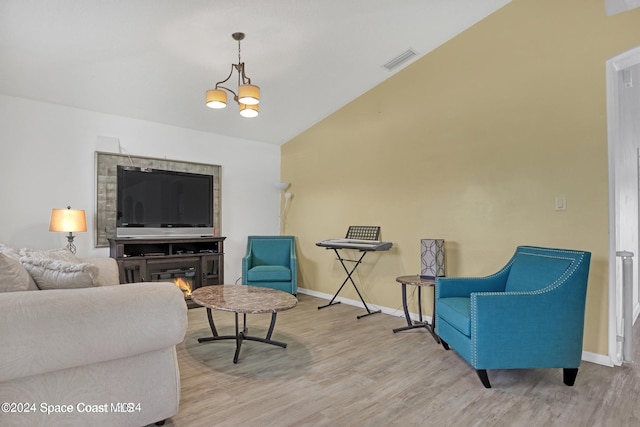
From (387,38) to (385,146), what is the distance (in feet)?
3.97

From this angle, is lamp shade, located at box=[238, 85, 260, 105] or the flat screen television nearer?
lamp shade, located at box=[238, 85, 260, 105]

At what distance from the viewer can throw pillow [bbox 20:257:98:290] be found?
1.80 meters

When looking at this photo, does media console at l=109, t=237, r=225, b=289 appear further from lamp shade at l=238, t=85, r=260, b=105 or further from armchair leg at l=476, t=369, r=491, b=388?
armchair leg at l=476, t=369, r=491, b=388

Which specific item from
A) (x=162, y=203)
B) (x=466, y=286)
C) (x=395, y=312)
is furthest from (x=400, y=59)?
(x=162, y=203)

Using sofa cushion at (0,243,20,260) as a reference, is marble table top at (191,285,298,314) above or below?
below

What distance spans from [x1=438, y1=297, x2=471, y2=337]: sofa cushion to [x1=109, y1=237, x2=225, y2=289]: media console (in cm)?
295

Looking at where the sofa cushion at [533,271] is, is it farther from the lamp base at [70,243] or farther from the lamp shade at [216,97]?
the lamp base at [70,243]

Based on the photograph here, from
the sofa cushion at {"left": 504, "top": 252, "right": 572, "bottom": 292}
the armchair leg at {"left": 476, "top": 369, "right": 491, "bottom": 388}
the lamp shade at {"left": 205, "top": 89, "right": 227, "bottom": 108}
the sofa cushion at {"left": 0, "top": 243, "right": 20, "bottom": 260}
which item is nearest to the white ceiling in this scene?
the lamp shade at {"left": 205, "top": 89, "right": 227, "bottom": 108}

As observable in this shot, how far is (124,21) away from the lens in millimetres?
2641

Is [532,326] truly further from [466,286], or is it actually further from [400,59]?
[400,59]

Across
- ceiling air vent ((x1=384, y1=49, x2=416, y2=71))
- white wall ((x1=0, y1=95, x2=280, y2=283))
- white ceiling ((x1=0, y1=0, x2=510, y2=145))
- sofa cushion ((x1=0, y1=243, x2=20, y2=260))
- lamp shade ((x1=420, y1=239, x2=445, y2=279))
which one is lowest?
lamp shade ((x1=420, y1=239, x2=445, y2=279))

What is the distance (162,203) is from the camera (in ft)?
14.0

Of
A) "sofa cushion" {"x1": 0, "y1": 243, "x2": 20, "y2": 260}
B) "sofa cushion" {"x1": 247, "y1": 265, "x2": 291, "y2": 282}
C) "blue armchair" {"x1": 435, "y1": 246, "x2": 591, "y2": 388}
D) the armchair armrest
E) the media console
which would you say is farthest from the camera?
"sofa cushion" {"x1": 247, "y1": 265, "x2": 291, "y2": 282}

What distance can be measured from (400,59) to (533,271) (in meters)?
2.57
